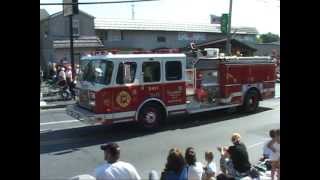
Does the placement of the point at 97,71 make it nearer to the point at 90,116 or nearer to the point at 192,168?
the point at 90,116

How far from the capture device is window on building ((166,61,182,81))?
12234 millimetres

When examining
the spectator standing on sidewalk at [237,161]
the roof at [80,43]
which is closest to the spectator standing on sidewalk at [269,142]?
the spectator standing on sidewalk at [237,161]

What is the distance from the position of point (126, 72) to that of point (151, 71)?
0.74 metres

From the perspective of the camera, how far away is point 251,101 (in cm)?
1450

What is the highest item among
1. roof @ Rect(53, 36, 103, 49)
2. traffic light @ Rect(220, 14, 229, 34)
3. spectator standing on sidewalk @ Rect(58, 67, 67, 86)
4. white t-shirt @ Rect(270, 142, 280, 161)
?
traffic light @ Rect(220, 14, 229, 34)

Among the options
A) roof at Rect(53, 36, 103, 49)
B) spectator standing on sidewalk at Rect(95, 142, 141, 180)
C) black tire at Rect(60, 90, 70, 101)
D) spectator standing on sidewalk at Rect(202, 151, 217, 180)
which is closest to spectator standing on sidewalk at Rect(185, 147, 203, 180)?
spectator standing on sidewalk at Rect(202, 151, 217, 180)

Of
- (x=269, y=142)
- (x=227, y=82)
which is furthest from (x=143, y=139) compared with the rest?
(x=269, y=142)

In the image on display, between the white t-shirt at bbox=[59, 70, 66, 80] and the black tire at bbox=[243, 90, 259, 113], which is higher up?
the white t-shirt at bbox=[59, 70, 66, 80]

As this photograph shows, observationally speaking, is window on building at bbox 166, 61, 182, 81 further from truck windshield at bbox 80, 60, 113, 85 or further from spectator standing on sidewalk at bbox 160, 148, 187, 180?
spectator standing on sidewalk at bbox 160, 148, 187, 180

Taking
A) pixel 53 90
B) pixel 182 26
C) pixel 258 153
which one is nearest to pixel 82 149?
pixel 258 153

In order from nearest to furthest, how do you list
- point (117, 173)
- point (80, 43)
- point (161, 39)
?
1. point (117, 173)
2. point (80, 43)
3. point (161, 39)
